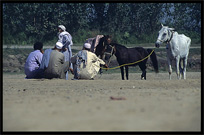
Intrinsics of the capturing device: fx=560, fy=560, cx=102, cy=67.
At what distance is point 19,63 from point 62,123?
20103mm

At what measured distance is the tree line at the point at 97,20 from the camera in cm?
3281

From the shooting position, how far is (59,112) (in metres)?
8.55

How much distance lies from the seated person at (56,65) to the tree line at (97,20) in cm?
1638

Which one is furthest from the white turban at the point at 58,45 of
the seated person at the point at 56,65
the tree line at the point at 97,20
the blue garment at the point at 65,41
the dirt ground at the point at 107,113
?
the tree line at the point at 97,20

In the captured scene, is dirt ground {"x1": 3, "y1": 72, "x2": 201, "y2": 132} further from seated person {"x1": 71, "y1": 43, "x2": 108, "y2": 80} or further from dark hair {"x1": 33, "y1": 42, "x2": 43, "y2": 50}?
dark hair {"x1": 33, "y1": 42, "x2": 43, "y2": 50}

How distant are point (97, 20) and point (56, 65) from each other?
63.4ft

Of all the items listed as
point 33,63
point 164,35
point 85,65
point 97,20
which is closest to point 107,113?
point 85,65

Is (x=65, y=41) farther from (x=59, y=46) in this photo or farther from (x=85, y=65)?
(x=85, y=65)

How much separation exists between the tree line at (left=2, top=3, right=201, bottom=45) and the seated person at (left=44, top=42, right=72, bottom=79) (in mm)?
16381

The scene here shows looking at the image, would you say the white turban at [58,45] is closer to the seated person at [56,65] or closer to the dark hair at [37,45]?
the seated person at [56,65]

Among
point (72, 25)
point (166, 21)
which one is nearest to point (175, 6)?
point (166, 21)

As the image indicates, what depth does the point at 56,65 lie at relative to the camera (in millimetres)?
15539

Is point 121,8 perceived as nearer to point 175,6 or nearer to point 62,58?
point 175,6

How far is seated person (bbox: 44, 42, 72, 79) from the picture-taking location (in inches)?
610
